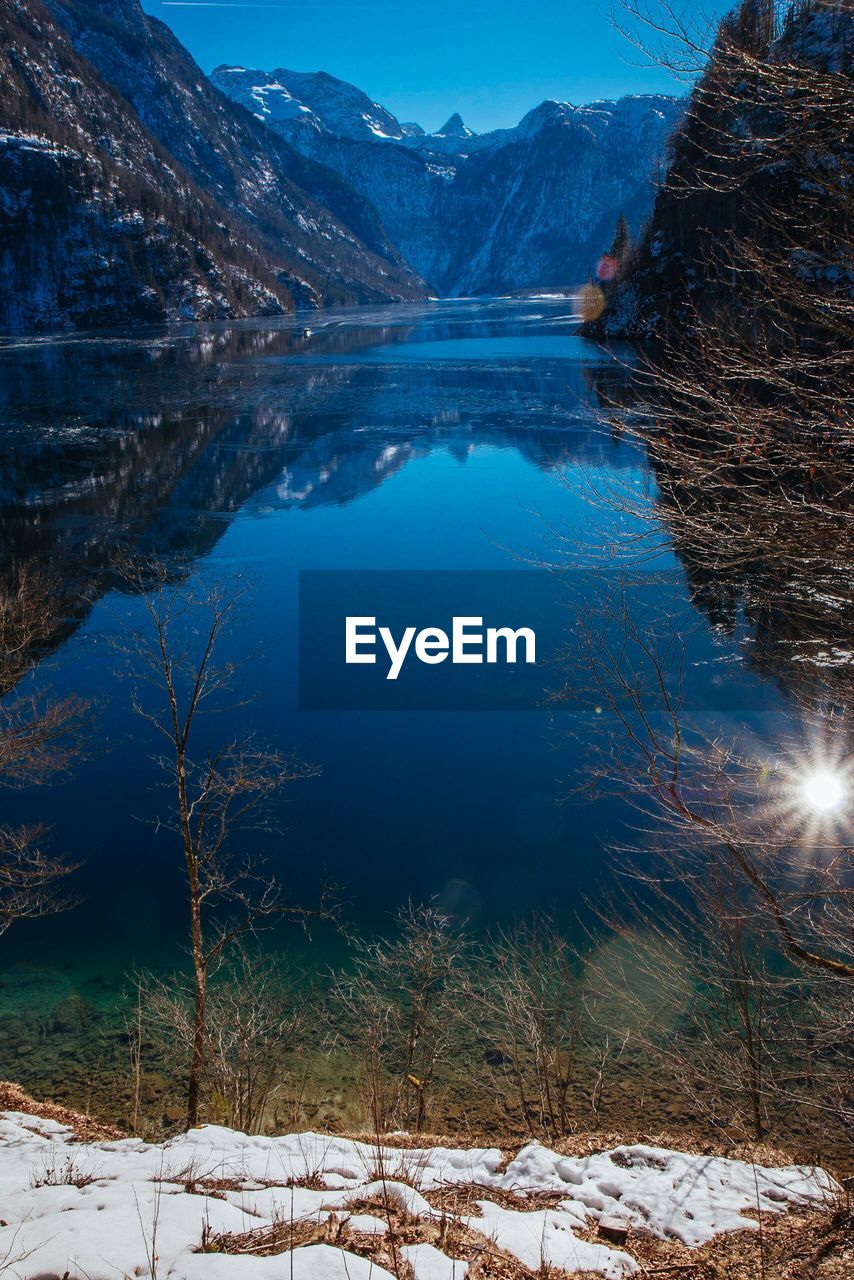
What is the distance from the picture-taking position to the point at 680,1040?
9609 millimetres

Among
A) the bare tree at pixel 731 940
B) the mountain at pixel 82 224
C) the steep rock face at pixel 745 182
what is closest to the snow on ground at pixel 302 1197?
the bare tree at pixel 731 940

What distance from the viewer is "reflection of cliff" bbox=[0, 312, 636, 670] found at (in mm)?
25766

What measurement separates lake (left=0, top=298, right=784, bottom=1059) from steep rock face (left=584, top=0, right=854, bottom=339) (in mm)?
3303

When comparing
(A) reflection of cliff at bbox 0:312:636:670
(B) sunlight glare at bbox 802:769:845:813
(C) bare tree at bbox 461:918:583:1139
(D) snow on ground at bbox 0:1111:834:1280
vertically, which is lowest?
(C) bare tree at bbox 461:918:583:1139

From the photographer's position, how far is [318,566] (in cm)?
2333

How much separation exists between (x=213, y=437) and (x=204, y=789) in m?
31.1

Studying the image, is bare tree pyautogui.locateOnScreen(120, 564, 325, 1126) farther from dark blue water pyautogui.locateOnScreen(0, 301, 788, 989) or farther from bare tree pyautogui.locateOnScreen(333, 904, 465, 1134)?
bare tree pyautogui.locateOnScreen(333, 904, 465, 1134)

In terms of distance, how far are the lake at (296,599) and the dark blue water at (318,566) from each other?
62 mm

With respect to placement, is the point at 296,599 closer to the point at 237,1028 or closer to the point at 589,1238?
the point at 237,1028

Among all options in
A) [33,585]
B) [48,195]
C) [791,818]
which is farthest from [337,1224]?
[48,195]

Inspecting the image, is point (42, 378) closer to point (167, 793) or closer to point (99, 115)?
point (167, 793)

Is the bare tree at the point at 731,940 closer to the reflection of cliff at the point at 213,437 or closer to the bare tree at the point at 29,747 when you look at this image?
the bare tree at the point at 29,747

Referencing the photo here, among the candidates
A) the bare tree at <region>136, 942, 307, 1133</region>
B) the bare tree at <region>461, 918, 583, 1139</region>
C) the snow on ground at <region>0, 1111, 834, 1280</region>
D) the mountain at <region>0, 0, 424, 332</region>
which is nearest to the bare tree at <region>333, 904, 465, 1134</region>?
the bare tree at <region>461, 918, 583, 1139</region>

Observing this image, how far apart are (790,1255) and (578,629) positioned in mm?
13978
